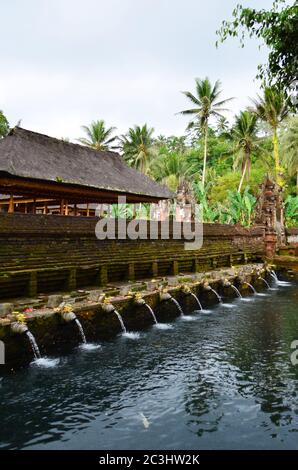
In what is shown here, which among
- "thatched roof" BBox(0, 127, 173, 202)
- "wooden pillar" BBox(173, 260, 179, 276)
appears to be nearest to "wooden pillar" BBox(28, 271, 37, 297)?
"thatched roof" BBox(0, 127, 173, 202)

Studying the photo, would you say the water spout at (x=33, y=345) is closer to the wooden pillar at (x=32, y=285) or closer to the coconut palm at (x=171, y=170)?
the wooden pillar at (x=32, y=285)

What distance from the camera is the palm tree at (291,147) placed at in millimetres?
42281

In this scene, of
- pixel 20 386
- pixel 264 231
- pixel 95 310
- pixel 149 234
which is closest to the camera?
pixel 20 386

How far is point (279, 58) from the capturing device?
813cm

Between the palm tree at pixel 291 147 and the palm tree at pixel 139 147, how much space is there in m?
15.9

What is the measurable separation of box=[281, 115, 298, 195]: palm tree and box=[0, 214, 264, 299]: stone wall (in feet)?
95.4

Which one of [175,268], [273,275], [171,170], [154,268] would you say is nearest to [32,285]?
[154,268]

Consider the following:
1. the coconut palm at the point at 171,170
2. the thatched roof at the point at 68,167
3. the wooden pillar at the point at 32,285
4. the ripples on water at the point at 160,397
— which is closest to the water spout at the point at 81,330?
the ripples on water at the point at 160,397

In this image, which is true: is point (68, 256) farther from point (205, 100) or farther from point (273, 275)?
point (205, 100)
